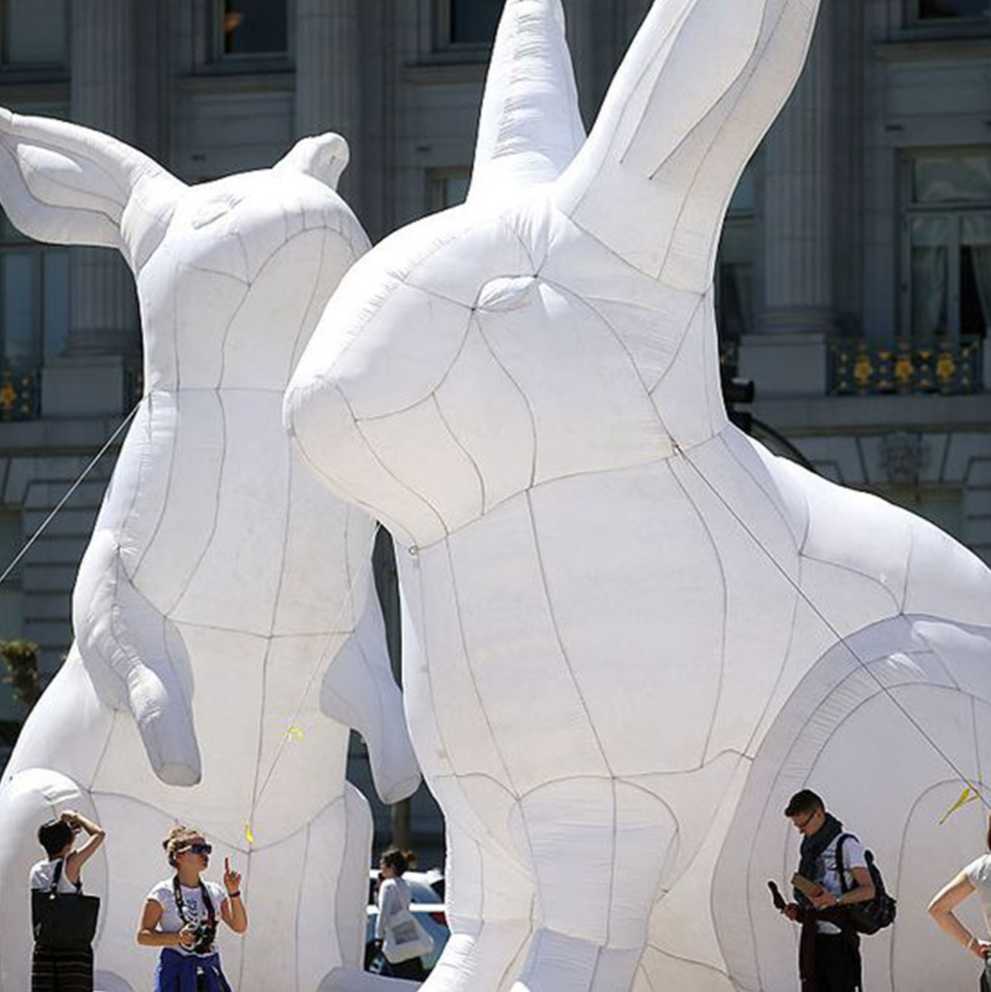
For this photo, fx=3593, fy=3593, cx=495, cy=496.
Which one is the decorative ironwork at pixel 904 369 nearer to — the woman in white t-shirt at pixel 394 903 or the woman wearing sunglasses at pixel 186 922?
the woman in white t-shirt at pixel 394 903

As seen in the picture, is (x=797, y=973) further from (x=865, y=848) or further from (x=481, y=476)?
(x=481, y=476)

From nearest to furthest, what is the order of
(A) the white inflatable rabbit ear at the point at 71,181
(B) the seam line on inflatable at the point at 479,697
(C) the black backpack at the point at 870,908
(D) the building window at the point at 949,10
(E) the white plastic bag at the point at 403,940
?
(C) the black backpack at the point at 870,908
(B) the seam line on inflatable at the point at 479,697
(A) the white inflatable rabbit ear at the point at 71,181
(E) the white plastic bag at the point at 403,940
(D) the building window at the point at 949,10

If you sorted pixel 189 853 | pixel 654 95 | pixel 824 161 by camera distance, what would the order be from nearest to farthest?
pixel 654 95
pixel 189 853
pixel 824 161

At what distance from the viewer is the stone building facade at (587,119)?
31.6m

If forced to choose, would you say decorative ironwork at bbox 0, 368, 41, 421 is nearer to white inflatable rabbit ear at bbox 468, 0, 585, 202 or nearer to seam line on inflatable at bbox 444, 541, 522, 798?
white inflatable rabbit ear at bbox 468, 0, 585, 202

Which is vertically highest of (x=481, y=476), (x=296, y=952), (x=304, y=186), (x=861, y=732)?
(x=304, y=186)

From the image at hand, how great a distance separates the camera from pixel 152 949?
12523 mm

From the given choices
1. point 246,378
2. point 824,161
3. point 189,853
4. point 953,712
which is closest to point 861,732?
point 953,712

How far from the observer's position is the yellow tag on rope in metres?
10.6

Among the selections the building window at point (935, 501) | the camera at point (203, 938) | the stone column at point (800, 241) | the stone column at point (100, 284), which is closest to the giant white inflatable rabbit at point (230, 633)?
the camera at point (203, 938)

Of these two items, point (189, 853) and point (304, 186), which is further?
point (304, 186)

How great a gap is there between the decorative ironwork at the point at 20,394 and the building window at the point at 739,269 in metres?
6.75

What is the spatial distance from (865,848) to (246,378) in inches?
128

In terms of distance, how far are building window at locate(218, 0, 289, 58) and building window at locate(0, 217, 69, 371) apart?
268 cm
